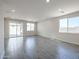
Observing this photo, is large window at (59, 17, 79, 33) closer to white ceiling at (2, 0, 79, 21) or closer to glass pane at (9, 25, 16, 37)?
white ceiling at (2, 0, 79, 21)

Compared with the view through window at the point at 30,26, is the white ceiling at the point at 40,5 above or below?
above

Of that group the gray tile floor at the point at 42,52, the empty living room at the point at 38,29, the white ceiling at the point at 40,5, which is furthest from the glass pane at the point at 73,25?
the gray tile floor at the point at 42,52

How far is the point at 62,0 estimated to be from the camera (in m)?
4.78

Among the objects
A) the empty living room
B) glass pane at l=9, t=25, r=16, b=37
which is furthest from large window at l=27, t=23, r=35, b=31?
glass pane at l=9, t=25, r=16, b=37

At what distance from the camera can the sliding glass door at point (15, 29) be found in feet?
46.8

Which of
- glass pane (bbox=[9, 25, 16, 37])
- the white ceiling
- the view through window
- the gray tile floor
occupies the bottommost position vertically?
Result: the gray tile floor

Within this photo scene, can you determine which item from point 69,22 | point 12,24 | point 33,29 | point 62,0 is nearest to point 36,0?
point 62,0

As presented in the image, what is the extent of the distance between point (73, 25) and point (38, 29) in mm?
9735

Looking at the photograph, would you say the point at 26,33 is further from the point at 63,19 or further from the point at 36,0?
the point at 36,0

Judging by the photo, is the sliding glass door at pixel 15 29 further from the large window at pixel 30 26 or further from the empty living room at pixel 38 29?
the large window at pixel 30 26

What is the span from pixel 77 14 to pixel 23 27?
10209 millimetres

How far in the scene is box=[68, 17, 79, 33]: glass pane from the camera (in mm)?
7633

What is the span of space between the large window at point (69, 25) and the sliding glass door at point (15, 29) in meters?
7.58

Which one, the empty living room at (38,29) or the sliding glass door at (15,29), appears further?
the sliding glass door at (15,29)
